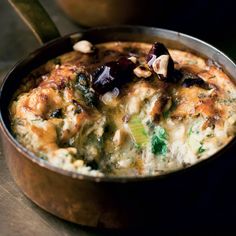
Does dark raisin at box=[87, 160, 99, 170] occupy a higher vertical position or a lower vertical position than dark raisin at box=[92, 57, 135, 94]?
lower

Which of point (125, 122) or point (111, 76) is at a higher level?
point (111, 76)

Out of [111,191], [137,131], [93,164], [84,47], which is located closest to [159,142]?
[137,131]

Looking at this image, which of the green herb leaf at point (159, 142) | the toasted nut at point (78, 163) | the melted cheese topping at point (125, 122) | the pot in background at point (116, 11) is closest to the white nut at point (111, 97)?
the melted cheese topping at point (125, 122)

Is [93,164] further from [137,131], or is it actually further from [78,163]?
[137,131]

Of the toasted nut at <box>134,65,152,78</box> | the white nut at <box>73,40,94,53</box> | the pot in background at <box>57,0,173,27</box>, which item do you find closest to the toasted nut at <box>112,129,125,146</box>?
the toasted nut at <box>134,65,152,78</box>

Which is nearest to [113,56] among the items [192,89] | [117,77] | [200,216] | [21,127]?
[117,77]

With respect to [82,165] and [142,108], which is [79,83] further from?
[82,165]

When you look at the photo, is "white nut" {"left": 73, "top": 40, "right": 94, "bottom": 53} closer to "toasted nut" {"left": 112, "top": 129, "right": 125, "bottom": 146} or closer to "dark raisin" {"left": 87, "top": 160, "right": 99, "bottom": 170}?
"toasted nut" {"left": 112, "top": 129, "right": 125, "bottom": 146}
